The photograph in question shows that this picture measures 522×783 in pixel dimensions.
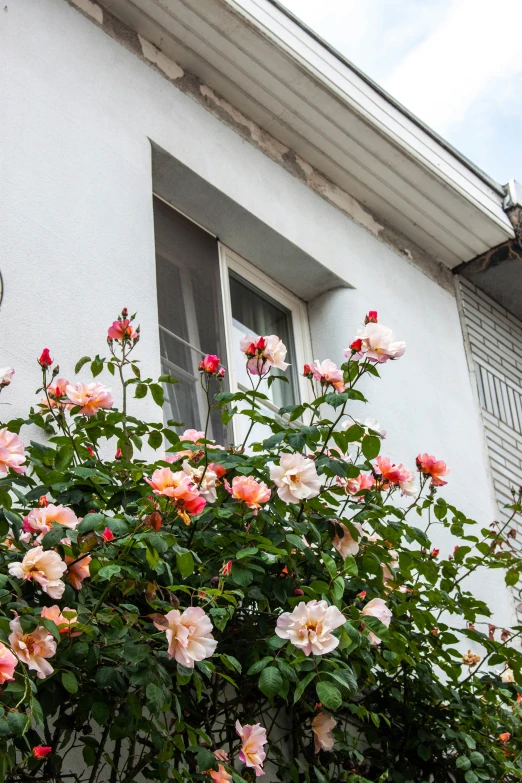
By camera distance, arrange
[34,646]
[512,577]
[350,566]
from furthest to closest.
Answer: [512,577]
[350,566]
[34,646]

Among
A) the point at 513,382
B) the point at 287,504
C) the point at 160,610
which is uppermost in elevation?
the point at 513,382

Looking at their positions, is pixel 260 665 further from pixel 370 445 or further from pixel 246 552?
pixel 370 445

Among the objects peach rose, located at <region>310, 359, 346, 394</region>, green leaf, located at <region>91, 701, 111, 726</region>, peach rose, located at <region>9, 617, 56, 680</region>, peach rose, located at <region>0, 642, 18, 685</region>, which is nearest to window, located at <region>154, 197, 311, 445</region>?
peach rose, located at <region>310, 359, 346, 394</region>

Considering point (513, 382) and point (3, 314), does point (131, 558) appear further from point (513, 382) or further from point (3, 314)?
point (513, 382)

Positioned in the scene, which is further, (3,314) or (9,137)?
(9,137)

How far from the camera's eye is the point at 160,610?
287 centimetres

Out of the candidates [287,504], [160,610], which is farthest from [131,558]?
[287,504]

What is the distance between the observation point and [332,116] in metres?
5.67

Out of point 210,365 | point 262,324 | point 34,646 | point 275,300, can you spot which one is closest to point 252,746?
point 34,646

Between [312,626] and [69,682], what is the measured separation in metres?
0.66

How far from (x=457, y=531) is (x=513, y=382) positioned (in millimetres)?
2883

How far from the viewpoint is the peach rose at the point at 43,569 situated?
249 centimetres

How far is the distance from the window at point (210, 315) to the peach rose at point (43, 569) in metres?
2.02

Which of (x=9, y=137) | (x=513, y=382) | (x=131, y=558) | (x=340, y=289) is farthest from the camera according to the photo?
(x=513, y=382)
